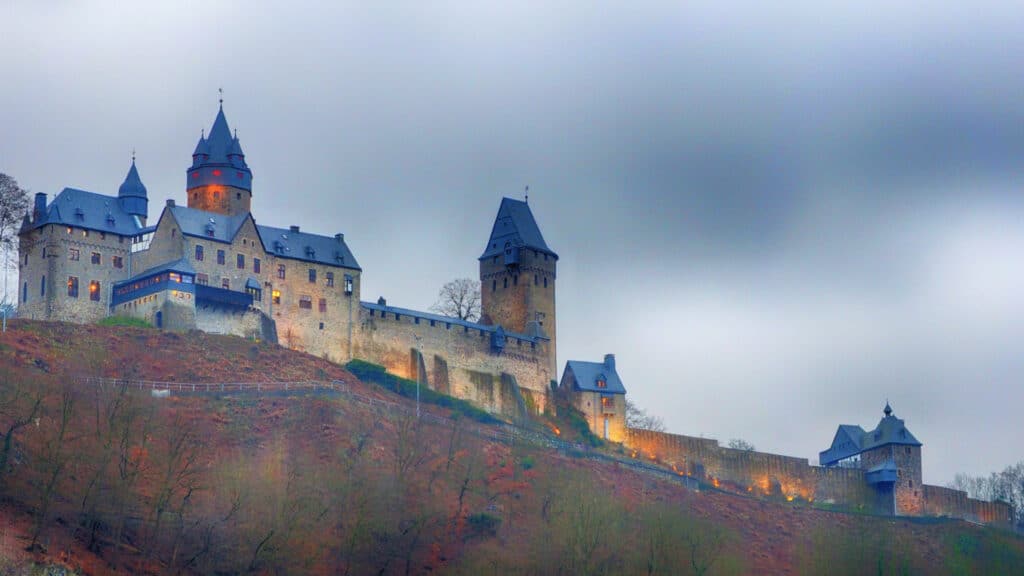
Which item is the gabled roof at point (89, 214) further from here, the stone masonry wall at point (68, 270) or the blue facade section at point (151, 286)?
the blue facade section at point (151, 286)

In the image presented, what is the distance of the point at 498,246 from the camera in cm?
10794

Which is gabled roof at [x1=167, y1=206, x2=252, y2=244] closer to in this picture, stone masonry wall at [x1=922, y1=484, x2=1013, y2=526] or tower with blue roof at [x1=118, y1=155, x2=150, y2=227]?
tower with blue roof at [x1=118, y1=155, x2=150, y2=227]

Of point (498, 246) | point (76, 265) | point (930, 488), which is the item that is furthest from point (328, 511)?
point (930, 488)

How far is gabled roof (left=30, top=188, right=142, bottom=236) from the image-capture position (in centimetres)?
8738

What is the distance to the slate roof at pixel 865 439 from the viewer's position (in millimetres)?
104938

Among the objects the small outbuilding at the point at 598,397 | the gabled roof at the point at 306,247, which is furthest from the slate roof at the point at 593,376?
the gabled roof at the point at 306,247

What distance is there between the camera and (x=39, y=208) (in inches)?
3469

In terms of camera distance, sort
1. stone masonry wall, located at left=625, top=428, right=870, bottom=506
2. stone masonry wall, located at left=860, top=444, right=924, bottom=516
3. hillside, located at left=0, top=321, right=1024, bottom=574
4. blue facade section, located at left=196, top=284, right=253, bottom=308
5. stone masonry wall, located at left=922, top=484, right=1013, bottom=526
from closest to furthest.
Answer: hillside, located at left=0, top=321, right=1024, bottom=574 → blue facade section, located at left=196, top=284, right=253, bottom=308 → stone masonry wall, located at left=625, top=428, right=870, bottom=506 → stone masonry wall, located at left=860, top=444, right=924, bottom=516 → stone masonry wall, located at left=922, top=484, right=1013, bottom=526

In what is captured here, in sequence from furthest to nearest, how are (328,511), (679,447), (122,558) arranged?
(679,447) < (328,511) < (122,558)

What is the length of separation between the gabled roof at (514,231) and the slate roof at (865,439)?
22876 mm

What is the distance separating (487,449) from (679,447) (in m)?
18.7

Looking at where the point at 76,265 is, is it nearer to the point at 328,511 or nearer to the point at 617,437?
the point at 328,511

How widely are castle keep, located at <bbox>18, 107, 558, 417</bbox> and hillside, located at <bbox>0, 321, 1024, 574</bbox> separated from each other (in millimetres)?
3290

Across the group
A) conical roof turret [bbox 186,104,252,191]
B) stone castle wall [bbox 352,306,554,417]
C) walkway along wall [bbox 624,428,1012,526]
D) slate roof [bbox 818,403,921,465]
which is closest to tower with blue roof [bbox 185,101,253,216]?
conical roof turret [bbox 186,104,252,191]
